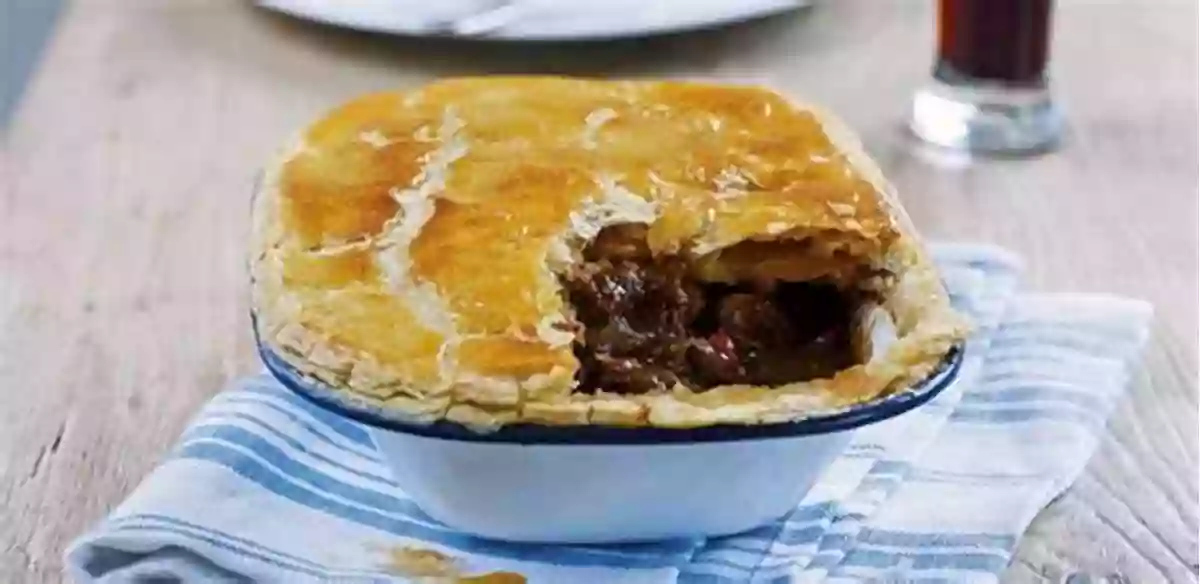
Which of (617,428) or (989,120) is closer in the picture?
(617,428)

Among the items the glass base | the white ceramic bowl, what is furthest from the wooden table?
the white ceramic bowl

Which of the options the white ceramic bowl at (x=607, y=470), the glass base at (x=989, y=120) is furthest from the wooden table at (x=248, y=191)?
the white ceramic bowl at (x=607, y=470)

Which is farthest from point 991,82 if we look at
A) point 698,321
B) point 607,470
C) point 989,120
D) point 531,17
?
point 607,470

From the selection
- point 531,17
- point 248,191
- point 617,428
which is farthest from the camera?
point 531,17

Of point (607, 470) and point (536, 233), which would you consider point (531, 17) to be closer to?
point (536, 233)

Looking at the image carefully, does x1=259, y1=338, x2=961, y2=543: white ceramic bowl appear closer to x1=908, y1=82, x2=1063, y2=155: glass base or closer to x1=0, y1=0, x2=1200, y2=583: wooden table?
x1=0, y1=0, x2=1200, y2=583: wooden table

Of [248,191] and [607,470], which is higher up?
[607,470]

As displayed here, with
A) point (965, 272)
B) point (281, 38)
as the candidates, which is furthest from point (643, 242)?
point (281, 38)

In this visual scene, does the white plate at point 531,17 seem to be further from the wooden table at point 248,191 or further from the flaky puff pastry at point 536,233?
the flaky puff pastry at point 536,233

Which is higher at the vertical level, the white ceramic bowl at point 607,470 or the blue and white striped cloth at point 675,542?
the white ceramic bowl at point 607,470
